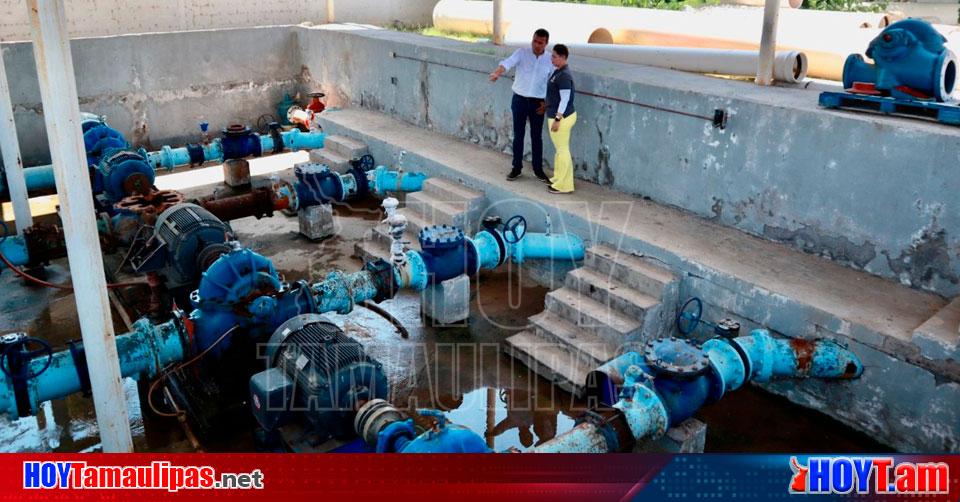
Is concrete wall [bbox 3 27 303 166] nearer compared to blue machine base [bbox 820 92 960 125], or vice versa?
blue machine base [bbox 820 92 960 125]

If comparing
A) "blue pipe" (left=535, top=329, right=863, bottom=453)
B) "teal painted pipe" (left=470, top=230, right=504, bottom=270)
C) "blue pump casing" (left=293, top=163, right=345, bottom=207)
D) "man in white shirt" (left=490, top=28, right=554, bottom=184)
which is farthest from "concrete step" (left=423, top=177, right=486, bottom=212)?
"blue pipe" (left=535, top=329, right=863, bottom=453)

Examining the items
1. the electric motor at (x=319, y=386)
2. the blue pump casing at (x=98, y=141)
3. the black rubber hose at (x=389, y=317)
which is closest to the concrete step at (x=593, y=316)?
the black rubber hose at (x=389, y=317)

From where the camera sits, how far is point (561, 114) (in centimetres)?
714

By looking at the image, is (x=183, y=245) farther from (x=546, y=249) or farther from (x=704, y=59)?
(x=704, y=59)

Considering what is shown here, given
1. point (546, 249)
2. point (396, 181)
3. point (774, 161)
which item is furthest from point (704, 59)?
point (396, 181)

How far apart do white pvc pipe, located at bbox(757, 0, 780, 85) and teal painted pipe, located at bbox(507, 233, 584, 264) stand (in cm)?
239

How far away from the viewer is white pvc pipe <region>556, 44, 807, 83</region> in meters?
7.17

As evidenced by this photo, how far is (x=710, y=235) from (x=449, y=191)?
2749 millimetres

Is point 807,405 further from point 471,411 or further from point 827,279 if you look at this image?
point 471,411

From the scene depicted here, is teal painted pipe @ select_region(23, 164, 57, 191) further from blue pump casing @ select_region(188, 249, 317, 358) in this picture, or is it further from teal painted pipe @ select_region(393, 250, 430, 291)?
teal painted pipe @ select_region(393, 250, 430, 291)

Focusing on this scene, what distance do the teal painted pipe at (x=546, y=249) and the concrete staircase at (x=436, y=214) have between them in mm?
1113

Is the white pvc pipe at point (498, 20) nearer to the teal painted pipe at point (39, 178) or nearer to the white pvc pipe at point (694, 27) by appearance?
the white pvc pipe at point (694, 27)

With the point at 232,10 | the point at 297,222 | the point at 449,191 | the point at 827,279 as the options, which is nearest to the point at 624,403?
the point at 827,279

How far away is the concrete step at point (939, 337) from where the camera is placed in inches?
179
